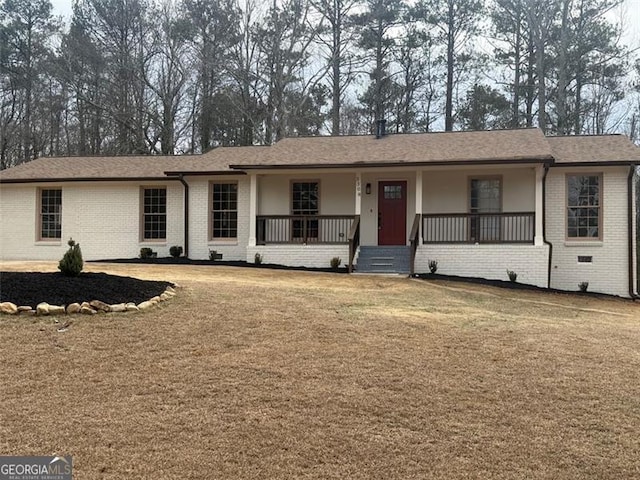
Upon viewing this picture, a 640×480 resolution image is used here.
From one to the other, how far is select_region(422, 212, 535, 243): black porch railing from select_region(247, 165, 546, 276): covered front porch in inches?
1.1

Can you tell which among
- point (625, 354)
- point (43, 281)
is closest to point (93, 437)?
point (43, 281)

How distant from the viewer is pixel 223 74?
96.8ft

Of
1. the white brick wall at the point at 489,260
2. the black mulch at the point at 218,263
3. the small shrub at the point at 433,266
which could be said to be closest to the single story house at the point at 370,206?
the white brick wall at the point at 489,260

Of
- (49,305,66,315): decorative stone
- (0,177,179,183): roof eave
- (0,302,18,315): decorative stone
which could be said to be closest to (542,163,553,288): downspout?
(0,177,179,183): roof eave

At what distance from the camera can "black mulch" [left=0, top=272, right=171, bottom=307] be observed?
707 cm

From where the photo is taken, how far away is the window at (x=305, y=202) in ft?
55.6

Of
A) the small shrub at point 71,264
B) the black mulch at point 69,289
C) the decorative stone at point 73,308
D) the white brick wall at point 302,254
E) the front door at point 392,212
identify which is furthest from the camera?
the front door at point 392,212

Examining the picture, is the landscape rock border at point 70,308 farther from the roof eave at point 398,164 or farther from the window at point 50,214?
the window at point 50,214

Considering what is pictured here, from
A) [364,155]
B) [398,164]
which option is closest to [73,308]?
[398,164]

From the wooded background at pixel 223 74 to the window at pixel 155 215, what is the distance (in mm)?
12013

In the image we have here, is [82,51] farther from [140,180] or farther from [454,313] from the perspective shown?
[454,313]

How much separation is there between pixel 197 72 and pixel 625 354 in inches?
1099

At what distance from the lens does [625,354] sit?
6504 millimetres

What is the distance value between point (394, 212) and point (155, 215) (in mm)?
7939
